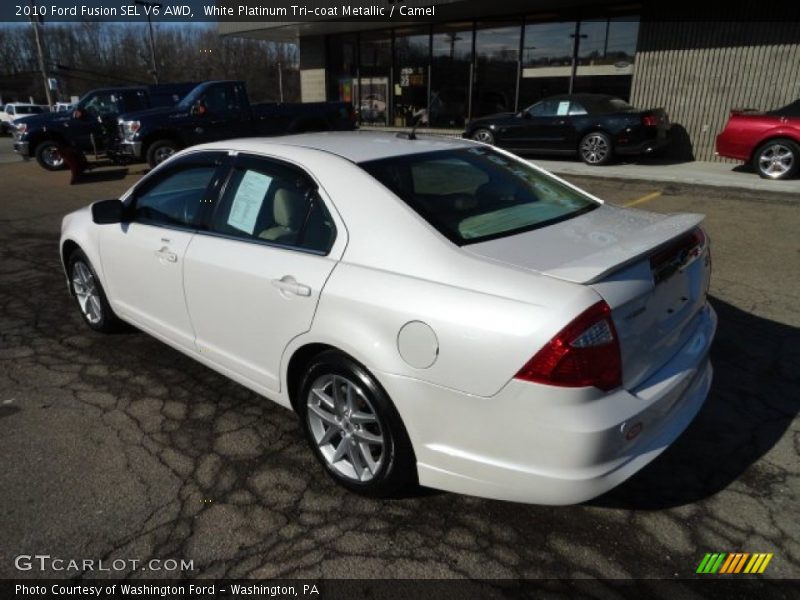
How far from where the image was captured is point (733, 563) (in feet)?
7.22

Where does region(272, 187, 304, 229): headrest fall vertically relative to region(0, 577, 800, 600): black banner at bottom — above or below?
above

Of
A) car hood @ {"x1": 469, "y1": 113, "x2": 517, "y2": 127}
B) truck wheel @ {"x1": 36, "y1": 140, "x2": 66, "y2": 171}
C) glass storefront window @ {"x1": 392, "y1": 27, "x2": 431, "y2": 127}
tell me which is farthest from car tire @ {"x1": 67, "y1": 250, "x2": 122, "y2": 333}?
glass storefront window @ {"x1": 392, "y1": 27, "x2": 431, "y2": 127}

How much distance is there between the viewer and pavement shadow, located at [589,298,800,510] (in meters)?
2.59

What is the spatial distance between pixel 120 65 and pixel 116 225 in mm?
71607

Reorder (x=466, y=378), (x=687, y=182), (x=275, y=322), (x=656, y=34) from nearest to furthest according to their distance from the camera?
(x=466, y=378), (x=275, y=322), (x=687, y=182), (x=656, y=34)

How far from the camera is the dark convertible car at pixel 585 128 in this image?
11859 mm

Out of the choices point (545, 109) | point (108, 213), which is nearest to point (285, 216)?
point (108, 213)

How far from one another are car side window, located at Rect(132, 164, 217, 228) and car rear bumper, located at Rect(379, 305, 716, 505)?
69.6 inches

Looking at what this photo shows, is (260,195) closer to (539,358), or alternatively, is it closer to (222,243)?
(222,243)

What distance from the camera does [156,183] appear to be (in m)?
3.60

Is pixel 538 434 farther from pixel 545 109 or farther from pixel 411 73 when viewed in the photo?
pixel 411 73

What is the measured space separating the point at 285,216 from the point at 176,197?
1170 mm

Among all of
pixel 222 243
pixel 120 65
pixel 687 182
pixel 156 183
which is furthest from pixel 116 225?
pixel 120 65

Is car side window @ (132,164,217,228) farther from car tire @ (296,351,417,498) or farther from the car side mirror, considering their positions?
car tire @ (296,351,417,498)
